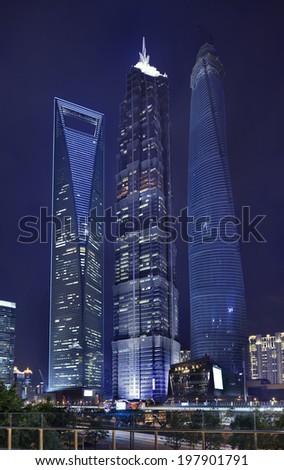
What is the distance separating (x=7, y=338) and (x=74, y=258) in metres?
34.9

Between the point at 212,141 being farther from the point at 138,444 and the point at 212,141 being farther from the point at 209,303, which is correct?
the point at 138,444

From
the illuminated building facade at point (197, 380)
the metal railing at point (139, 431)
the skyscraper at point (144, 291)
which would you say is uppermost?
the skyscraper at point (144, 291)

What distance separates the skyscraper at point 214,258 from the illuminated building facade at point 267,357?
22116mm

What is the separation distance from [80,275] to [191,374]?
60.2 meters

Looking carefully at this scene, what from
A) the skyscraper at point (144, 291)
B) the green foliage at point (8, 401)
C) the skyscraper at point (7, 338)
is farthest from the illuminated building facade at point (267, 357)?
the green foliage at point (8, 401)

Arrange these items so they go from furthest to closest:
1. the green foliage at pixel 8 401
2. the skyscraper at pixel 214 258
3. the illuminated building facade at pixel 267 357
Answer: the illuminated building facade at pixel 267 357 < the skyscraper at pixel 214 258 < the green foliage at pixel 8 401

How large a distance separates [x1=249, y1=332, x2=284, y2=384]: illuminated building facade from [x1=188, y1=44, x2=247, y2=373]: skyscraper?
22.1 m

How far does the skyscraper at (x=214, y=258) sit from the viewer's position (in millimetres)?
143625

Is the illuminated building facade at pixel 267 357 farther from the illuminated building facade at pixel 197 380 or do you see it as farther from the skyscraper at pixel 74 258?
the skyscraper at pixel 74 258

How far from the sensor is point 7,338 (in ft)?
606

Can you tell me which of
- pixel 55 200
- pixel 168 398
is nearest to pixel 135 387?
pixel 168 398

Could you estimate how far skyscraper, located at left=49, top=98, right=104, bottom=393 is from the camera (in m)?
180

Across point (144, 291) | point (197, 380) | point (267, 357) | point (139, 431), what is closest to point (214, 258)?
point (197, 380)

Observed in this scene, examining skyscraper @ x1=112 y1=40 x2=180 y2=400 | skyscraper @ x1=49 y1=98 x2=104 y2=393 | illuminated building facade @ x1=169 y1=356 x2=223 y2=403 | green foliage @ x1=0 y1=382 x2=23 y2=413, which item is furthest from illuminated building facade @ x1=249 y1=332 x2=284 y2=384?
green foliage @ x1=0 y1=382 x2=23 y2=413
